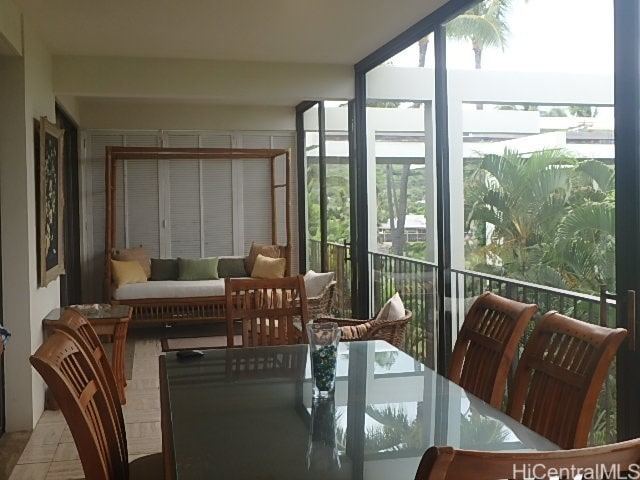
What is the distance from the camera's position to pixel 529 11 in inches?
124

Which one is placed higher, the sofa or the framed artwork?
the framed artwork

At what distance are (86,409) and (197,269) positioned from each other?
5853 millimetres

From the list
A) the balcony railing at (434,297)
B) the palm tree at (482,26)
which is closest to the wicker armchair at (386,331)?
the balcony railing at (434,297)

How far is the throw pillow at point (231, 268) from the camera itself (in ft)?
25.3

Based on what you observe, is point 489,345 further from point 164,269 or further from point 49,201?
point 164,269

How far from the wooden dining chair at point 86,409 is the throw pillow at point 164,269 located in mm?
5483

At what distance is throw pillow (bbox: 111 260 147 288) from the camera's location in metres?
6.99

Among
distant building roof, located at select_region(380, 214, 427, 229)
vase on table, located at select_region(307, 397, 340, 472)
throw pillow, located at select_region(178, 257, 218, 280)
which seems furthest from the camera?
throw pillow, located at select_region(178, 257, 218, 280)

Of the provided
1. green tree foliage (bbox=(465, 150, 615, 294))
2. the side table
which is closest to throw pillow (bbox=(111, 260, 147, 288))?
the side table

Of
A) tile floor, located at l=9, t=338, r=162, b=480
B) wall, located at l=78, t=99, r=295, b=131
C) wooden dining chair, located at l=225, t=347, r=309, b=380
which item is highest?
wall, located at l=78, t=99, r=295, b=131

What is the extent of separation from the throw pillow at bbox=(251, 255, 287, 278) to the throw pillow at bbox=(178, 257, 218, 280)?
48 cm

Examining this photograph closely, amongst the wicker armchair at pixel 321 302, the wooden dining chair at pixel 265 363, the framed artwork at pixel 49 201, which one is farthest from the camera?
the wicker armchair at pixel 321 302

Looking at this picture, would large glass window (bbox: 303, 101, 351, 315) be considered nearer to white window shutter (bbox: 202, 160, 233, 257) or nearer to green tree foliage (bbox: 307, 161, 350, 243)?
green tree foliage (bbox: 307, 161, 350, 243)

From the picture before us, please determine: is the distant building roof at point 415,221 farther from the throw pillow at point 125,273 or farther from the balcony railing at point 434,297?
the throw pillow at point 125,273
